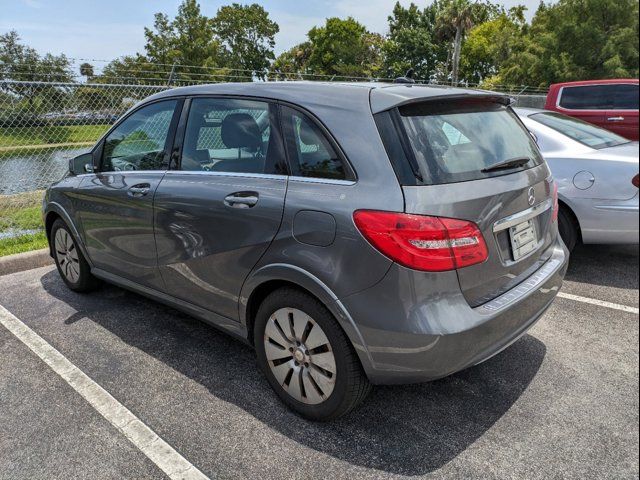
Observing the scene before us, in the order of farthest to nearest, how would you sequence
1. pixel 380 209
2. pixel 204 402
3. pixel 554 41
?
pixel 204 402
pixel 380 209
pixel 554 41

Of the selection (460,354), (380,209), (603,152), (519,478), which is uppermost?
(603,152)

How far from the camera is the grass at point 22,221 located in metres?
5.31

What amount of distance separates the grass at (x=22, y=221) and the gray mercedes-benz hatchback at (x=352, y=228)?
3.14 m

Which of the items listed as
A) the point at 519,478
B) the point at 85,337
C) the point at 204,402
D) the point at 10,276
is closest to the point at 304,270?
the point at 204,402

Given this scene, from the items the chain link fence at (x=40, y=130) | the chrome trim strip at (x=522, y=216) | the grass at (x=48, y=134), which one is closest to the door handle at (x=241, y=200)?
the chrome trim strip at (x=522, y=216)

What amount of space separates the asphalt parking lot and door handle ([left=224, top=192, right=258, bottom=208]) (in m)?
1.08

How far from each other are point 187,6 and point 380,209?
4528cm

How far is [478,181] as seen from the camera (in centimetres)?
208

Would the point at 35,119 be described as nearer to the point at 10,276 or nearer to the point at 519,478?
the point at 10,276

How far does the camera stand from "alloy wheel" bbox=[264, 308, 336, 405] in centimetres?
229

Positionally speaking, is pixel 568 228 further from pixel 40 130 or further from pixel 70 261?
pixel 40 130

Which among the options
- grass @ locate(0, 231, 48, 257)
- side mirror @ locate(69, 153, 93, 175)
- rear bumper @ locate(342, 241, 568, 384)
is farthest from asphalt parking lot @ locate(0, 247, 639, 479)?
grass @ locate(0, 231, 48, 257)

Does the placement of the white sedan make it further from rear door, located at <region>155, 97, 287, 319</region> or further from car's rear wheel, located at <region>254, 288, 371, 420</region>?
rear door, located at <region>155, 97, 287, 319</region>

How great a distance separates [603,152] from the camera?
1.26m
